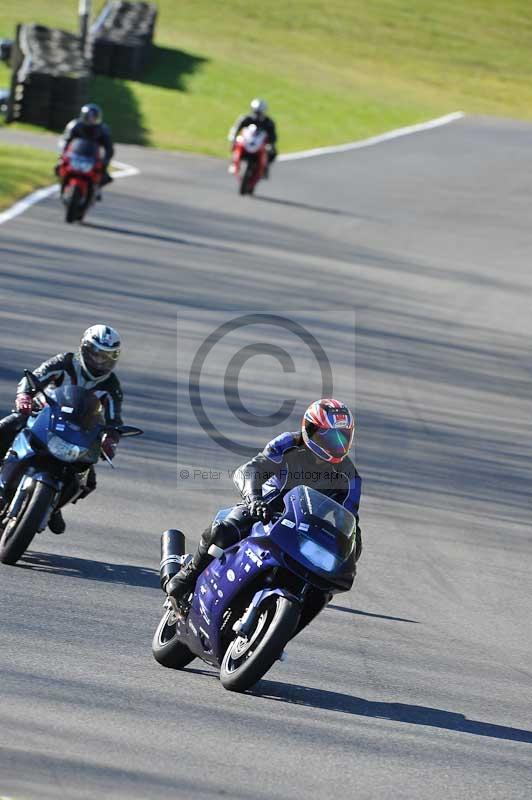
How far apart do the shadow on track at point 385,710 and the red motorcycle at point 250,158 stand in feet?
75.5

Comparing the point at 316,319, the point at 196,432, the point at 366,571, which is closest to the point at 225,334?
the point at 316,319

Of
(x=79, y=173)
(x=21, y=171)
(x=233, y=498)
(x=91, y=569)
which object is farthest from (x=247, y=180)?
(x=91, y=569)

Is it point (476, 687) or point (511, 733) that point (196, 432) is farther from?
point (511, 733)

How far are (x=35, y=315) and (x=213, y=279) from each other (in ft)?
14.5

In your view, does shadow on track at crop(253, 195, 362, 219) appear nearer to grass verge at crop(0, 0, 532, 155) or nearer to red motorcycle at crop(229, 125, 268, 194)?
red motorcycle at crop(229, 125, 268, 194)

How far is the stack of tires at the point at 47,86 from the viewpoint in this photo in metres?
35.3

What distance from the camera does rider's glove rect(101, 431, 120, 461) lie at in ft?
32.1

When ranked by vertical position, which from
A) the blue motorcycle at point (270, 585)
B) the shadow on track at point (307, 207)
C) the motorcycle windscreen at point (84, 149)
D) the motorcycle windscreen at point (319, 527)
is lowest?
the shadow on track at point (307, 207)

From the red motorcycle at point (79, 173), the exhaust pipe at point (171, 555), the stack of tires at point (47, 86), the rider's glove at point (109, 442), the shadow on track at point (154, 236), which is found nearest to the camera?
the exhaust pipe at point (171, 555)

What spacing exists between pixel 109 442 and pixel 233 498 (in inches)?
117

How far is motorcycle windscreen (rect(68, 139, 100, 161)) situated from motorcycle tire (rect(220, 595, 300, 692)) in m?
16.4

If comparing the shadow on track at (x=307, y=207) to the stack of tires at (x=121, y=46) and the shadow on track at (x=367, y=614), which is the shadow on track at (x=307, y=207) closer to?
the stack of tires at (x=121, y=46)

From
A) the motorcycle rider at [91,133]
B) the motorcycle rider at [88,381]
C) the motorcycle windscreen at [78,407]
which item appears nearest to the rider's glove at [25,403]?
the motorcycle rider at [88,381]

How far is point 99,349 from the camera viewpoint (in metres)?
9.96
